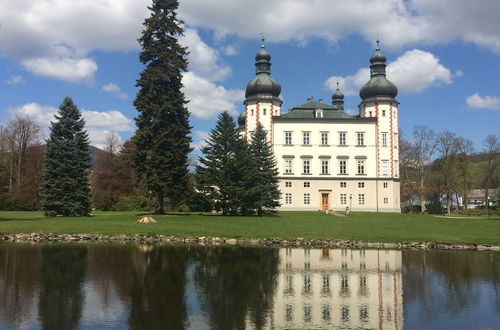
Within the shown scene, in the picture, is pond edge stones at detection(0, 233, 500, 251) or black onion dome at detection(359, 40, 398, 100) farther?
black onion dome at detection(359, 40, 398, 100)

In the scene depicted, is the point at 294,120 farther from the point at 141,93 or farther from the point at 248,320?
the point at 248,320

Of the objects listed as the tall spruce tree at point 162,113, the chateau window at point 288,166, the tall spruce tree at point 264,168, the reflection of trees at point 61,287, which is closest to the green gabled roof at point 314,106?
the chateau window at point 288,166

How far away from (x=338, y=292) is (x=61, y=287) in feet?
23.1

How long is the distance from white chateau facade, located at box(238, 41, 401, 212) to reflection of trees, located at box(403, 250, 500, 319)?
36221 mm

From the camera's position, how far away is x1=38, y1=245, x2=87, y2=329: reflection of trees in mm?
8750

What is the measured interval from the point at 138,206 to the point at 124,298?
43.4 meters

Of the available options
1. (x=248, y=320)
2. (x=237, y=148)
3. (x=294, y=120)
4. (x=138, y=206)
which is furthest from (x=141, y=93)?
(x=248, y=320)

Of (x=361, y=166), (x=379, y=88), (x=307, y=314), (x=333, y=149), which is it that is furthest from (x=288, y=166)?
(x=307, y=314)

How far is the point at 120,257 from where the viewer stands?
17.0 m

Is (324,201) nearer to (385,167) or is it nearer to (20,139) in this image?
(385,167)

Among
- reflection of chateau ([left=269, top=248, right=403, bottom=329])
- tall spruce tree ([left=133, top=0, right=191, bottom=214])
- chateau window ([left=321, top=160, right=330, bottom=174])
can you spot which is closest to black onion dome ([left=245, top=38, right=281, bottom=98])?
chateau window ([left=321, top=160, right=330, bottom=174])

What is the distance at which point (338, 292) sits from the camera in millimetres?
11398

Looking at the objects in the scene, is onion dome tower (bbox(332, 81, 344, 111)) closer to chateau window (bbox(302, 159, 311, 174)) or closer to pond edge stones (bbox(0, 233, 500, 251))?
chateau window (bbox(302, 159, 311, 174))

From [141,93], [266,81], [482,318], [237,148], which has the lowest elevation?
[482,318]
